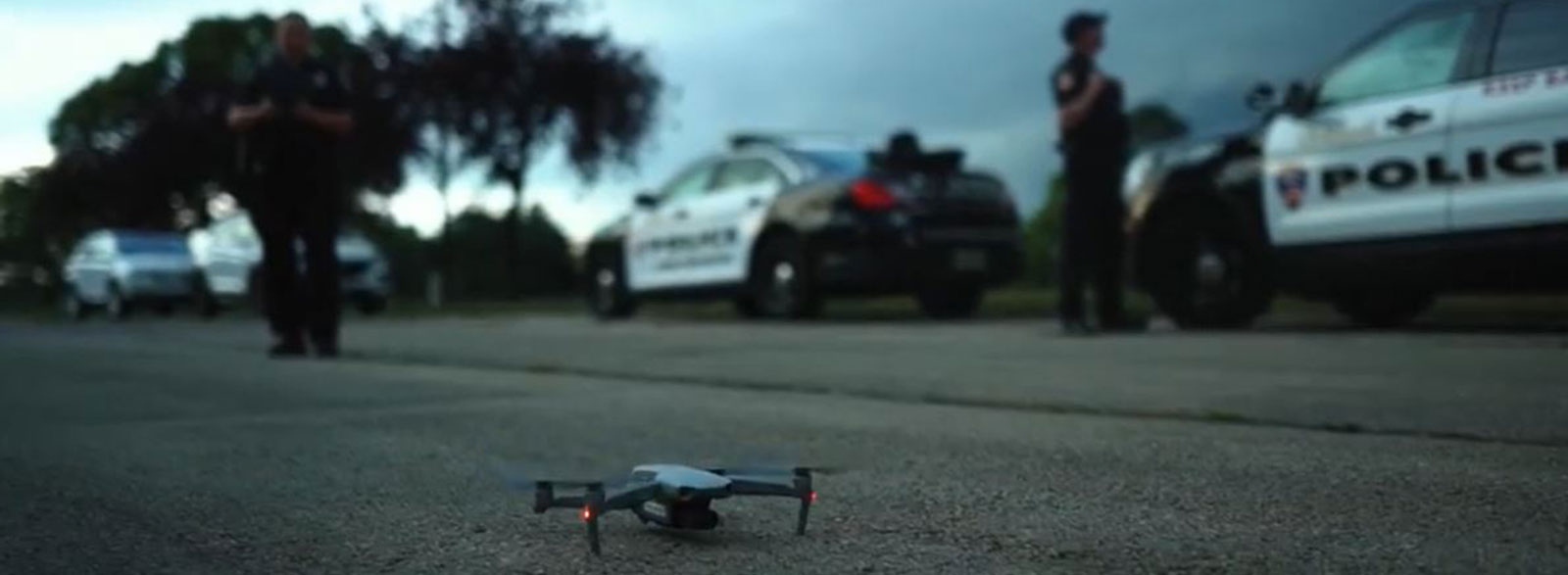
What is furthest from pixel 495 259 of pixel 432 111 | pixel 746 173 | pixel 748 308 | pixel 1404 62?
pixel 1404 62

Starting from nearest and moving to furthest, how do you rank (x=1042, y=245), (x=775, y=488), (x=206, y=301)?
1. (x=775, y=488)
2. (x=1042, y=245)
3. (x=206, y=301)

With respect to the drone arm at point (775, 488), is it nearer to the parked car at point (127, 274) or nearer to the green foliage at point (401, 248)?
the parked car at point (127, 274)

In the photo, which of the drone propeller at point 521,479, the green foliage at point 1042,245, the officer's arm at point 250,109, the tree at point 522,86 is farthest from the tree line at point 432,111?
the drone propeller at point 521,479

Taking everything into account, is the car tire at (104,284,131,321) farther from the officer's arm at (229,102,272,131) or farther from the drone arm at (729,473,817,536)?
the drone arm at (729,473,817,536)

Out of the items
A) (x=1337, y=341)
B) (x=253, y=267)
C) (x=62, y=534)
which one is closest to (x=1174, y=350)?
(x=1337, y=341)

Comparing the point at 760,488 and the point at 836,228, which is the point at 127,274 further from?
the point at 760,488

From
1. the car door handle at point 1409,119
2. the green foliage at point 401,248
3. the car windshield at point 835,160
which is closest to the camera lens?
the car door handle at point 1409,119
